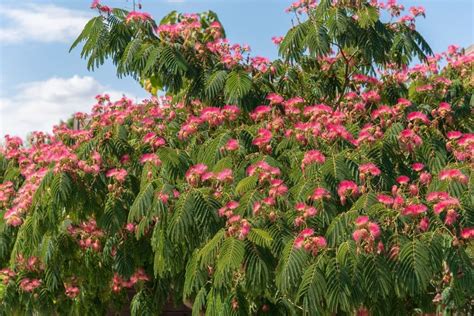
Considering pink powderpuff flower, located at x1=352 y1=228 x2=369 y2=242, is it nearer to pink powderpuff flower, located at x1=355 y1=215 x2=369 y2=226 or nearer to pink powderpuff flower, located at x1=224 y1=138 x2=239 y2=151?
pink powderpuff flower, located at x1=355 y1=215 x2=369 y2=226

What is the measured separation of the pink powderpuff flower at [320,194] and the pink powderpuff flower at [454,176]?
857 millimetres

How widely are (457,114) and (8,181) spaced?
472 centimetres

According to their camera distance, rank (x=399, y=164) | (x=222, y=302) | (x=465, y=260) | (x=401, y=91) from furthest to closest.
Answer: (x=401, y=91)
(x=399, y=164)
(x=222, y=302)
(x=465, y=260)

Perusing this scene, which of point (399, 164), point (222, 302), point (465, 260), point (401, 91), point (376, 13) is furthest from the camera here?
point (401, 91)

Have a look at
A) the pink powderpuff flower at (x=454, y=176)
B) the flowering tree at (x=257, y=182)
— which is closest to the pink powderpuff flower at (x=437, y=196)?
the flowering tree at (x=257, y=182)

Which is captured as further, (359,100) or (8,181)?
(8,181)

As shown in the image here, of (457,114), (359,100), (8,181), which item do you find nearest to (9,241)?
(8,181)

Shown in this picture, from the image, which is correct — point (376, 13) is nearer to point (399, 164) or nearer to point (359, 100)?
point (359, 100)

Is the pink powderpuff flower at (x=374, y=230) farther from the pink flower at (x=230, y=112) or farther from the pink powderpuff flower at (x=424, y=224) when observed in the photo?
the pink flower at (x=230, y=112)

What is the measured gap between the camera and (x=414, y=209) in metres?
5.64

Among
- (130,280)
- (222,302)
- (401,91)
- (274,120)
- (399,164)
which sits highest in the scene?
(401,91)

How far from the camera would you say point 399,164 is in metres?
7.03

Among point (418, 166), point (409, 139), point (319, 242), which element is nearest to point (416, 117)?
point (409, 139)

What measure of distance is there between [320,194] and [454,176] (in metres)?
0.99
